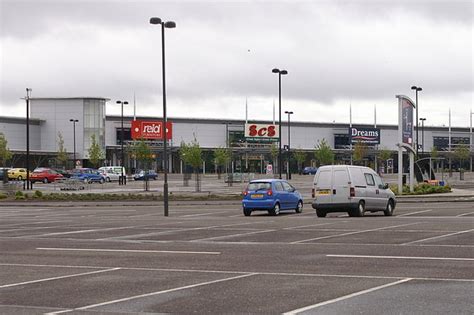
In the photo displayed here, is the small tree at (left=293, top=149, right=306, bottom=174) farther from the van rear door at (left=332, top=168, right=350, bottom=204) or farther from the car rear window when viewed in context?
the van rear door at (left=332, top=168, right=350, bottom=204)

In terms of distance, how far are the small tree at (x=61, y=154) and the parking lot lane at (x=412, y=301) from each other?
9712 centimetres

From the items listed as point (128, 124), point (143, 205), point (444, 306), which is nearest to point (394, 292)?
point (444, 306)

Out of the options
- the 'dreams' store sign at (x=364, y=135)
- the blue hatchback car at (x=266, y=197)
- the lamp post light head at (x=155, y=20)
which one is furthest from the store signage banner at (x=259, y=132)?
the blue hatchback car at (x=266, y=197)

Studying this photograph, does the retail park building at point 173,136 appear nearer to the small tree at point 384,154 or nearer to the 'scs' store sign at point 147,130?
the 'scs' store sign at point 147,130

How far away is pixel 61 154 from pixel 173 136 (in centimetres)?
2261

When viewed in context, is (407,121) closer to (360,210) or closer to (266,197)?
(266,197)

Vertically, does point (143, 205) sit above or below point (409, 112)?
below

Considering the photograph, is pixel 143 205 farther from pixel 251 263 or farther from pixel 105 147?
pixel 105 147

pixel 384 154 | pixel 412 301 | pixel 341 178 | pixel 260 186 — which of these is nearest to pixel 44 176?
pixel 260 186

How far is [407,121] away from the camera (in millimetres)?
47281

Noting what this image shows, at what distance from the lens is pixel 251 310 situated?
934 centimetres

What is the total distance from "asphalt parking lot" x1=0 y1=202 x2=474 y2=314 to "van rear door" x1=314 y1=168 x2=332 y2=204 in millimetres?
3018

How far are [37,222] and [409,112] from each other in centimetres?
2762

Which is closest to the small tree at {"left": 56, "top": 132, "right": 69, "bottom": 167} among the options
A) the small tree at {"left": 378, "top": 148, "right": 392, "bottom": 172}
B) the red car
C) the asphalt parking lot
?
the red car
